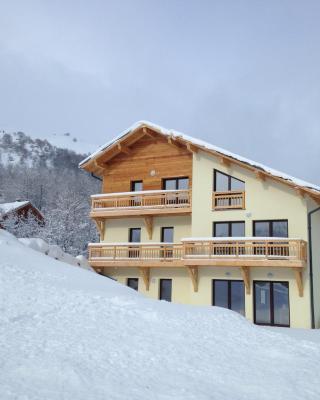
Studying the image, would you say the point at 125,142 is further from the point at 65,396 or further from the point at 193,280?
the point at 65,396

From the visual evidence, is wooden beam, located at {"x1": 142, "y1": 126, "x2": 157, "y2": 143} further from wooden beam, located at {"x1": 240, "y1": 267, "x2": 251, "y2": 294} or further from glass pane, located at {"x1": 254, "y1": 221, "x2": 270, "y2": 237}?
wooden beam, located at {"x1": 240, "y1": 267, "x2": 251, "y2": 294}

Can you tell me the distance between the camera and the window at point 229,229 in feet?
67.8

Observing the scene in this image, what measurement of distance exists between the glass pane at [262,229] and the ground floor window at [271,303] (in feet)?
7.47

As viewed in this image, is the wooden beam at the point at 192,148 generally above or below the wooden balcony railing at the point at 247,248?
above

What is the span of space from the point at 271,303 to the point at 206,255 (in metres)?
3.63

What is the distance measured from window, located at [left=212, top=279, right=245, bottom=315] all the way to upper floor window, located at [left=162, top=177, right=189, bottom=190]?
541cm

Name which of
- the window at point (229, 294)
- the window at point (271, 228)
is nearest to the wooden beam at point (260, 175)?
the window at point (271, 228)

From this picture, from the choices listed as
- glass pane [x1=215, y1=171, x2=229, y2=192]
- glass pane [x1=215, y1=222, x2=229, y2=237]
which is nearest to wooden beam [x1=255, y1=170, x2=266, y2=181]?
glass pane [x1=215, y1=171, x2=229, y2=192]

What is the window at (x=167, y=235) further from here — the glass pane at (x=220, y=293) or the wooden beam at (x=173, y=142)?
the wooden beam at (x=173, y=142)

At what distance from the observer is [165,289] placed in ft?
72.1

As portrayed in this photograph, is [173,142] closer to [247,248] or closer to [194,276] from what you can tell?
[247,248]

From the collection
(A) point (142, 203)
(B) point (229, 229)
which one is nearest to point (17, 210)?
(A) point (142, 203)

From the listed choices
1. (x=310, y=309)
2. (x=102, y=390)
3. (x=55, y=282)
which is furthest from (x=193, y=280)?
(x=102, y=390)

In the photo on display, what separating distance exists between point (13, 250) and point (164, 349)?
8247 millimetres
